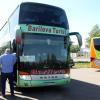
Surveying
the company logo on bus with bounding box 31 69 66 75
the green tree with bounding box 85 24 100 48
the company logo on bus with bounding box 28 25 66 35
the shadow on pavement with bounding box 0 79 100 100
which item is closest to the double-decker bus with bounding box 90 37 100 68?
the shadow on pavement with bounding box 0 79 100 100

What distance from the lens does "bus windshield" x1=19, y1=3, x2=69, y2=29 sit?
1276 cm

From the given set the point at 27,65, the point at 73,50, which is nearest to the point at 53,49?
the point at 27,65

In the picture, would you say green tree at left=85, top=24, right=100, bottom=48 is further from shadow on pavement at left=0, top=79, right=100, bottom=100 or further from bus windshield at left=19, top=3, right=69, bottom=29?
bus windshield at left=19, top=3, right=69, bottom=29

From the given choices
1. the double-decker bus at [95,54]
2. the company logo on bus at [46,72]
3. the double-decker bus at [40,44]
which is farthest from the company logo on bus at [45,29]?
the double-decker bus at [95,54]

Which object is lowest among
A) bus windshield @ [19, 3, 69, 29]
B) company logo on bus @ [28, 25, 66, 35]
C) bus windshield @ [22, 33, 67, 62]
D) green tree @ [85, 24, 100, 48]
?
bus windshield @ [22, 33, 67, 62]

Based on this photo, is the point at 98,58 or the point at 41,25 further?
the point at 98,58

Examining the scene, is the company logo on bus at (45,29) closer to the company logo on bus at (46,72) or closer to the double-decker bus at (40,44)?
the double-decker bus at (40,44)

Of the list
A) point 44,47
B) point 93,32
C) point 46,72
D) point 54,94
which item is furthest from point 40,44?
point 93,32

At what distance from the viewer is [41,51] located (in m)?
12.7

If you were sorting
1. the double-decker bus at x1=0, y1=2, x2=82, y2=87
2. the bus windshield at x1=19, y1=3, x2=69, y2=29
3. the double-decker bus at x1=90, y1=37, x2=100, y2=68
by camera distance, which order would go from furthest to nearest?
the double-decker bus at x1=90, y1=37, x2=100, y2=68 < the bus windshield at x1=19, y1=3, x2=69, y2=29 < the double-decker bus at x1=0, y1=2, x2=82, y2=87

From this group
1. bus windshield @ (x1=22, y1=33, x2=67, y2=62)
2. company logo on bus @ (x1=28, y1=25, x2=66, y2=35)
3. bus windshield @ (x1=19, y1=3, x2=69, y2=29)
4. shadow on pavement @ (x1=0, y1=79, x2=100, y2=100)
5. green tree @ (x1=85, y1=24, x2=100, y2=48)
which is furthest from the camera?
green tree @ (x1=85, y1=24, x2=100, y2=48)

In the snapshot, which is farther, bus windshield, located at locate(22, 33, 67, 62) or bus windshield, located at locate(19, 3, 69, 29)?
bus windshield, located at locate(19, 3, 69, 29)

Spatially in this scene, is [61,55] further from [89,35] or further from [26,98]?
[89,35]

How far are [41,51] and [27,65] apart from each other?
852 millimetres
